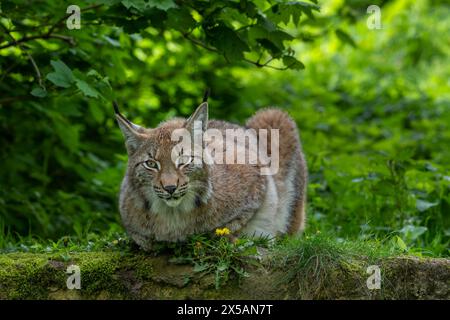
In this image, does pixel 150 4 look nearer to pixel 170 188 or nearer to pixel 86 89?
pixel 86 89

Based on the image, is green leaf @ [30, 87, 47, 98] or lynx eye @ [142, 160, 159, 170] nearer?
lynx eye @ [142, 160, 159, 170]

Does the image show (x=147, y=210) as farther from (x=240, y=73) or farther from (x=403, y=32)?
(x=403, y=32)

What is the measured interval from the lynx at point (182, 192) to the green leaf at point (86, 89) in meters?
0.31

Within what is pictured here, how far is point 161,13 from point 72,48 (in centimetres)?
117

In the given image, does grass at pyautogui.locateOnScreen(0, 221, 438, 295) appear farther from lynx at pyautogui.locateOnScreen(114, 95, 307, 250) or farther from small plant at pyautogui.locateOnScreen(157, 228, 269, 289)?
lynx at pyautogui.locateOnScreen(114, 95, 307, 250)

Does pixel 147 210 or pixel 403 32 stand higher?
pixel 403 32

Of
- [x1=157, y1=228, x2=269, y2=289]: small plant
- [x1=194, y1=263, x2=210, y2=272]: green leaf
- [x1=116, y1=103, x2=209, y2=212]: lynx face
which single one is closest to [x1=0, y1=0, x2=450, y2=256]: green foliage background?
[x1=116, y1=103, x2=209, y2=212]: lynx face

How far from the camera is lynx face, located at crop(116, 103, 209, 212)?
17.8ft

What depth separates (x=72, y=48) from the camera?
7.20m

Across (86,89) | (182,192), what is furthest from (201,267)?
(86,89)

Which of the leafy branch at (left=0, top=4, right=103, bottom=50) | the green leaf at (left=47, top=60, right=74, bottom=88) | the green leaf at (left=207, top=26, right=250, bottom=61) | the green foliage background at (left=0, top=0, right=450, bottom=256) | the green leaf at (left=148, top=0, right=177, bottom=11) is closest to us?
the green leaf at (left=148, top=0, right=177, bottom=11)

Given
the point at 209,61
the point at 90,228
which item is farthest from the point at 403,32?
the point at 90,228

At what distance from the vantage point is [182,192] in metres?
5.45

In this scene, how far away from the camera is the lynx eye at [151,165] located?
5513 mm
